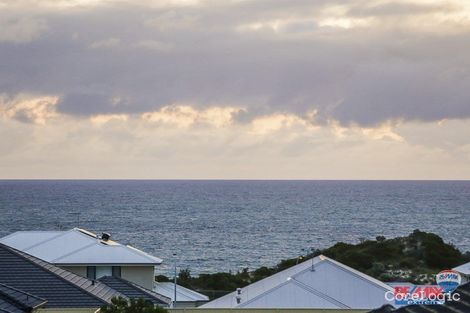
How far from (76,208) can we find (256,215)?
37.5 m

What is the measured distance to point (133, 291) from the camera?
34250mm

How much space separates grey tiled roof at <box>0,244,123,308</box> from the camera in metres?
27.0

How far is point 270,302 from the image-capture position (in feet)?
110

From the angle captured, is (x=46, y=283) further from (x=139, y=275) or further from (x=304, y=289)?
(x=139, y=275)

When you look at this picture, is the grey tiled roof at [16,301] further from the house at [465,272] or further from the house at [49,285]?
the house at [465,272]

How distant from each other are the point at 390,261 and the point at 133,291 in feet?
141

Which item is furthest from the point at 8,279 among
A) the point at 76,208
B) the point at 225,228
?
the point at 76,208

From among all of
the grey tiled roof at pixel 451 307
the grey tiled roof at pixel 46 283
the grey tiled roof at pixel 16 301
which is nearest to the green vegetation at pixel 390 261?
the grey tiled roof at pixel 46 283

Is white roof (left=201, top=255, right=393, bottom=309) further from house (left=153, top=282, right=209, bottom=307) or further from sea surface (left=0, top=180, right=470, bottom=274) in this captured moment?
sea surface (left=0, top=180, right=470, bottom=274)

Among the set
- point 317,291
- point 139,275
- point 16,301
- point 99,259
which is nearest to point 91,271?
point 99,259

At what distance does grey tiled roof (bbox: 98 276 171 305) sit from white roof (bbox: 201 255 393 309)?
1786 mm

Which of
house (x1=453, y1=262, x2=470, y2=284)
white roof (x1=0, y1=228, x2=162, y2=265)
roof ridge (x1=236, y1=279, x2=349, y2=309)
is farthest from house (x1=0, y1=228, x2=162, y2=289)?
house (x1=453, y1=262, x2=470, y2=284)

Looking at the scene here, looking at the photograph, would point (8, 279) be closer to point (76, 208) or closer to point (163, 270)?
point (163, 270)

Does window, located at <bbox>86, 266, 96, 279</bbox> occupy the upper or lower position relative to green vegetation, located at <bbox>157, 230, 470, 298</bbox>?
upper
